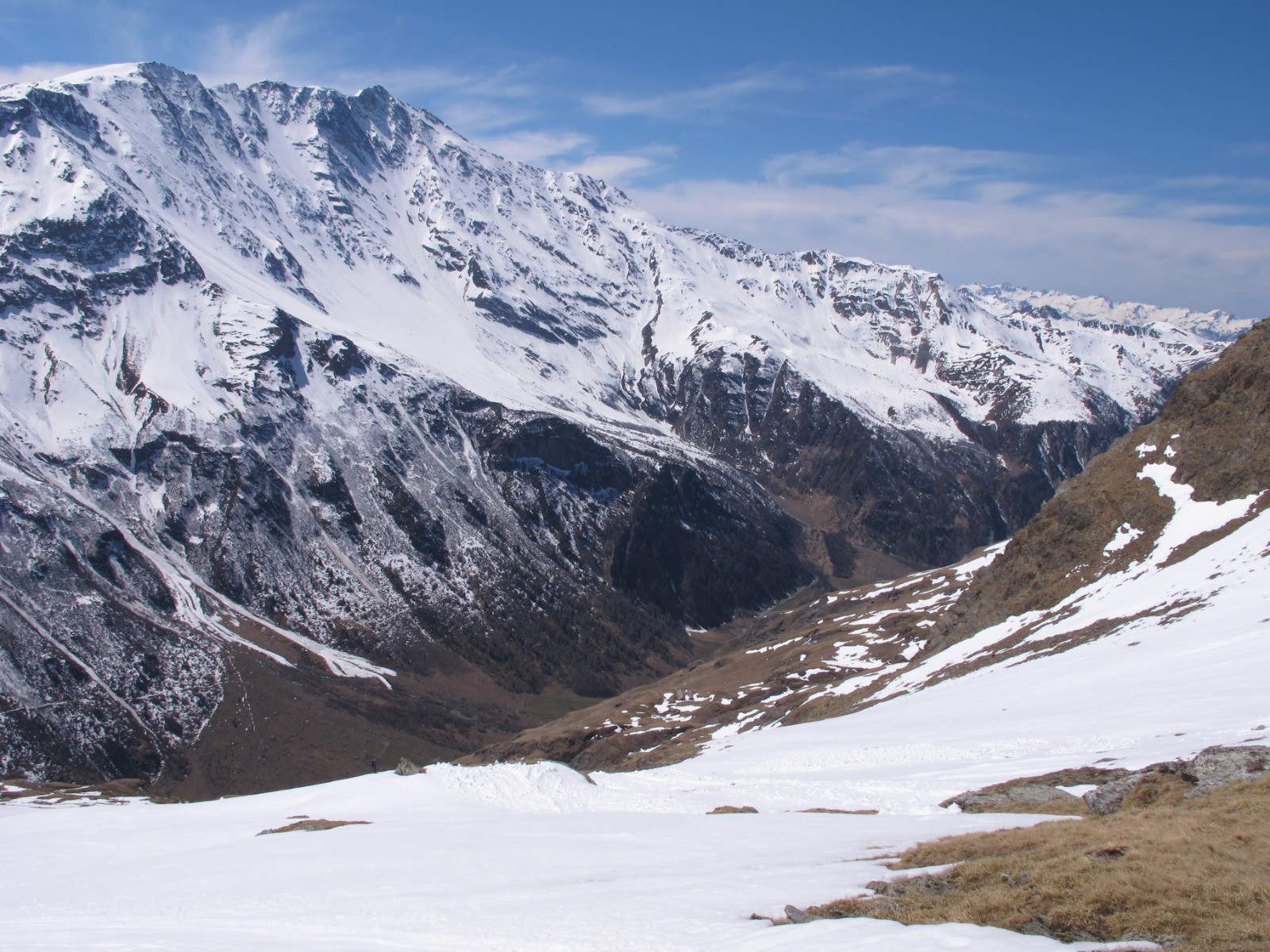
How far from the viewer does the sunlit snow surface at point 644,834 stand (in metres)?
18.1

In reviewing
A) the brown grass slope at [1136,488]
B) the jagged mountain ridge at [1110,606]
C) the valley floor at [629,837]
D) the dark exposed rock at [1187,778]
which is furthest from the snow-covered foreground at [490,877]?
the brown grass slope at [1136,488]

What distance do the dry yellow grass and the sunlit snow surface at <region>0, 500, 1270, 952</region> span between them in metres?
1.14

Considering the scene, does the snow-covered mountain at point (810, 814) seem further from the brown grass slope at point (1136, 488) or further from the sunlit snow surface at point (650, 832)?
the brown grass slope at point (1136, 488)

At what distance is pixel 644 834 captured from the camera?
2808cm

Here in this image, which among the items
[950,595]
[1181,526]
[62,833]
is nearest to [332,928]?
[62,833]

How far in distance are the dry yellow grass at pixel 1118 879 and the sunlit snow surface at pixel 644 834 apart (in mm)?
1136

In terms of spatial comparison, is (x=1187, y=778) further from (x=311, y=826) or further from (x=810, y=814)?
(x=311, y=826)

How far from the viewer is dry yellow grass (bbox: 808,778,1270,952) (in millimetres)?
13789

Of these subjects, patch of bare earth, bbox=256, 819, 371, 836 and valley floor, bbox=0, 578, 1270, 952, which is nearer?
valley floor, bbox=0, 578, 1270, 952

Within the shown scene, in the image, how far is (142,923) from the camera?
21.3 meters

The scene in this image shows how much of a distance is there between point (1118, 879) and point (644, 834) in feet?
51.4

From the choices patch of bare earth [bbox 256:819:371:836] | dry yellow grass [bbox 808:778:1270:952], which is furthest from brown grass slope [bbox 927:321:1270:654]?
patch of bare earth [bbox 256:819:371:836]

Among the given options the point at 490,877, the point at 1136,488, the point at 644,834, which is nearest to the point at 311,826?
the point at 644,834

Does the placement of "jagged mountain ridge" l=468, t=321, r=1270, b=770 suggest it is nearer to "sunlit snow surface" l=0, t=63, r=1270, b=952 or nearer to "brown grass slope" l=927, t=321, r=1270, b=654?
"brown grass slope" l=927, t=321, r=1270, b=654
